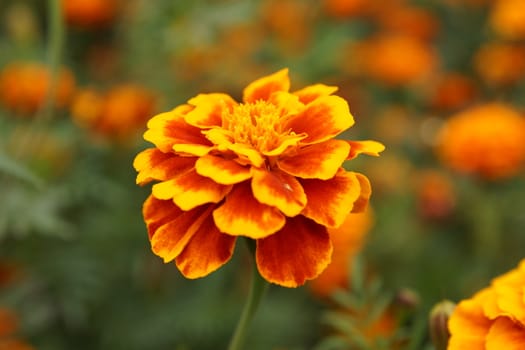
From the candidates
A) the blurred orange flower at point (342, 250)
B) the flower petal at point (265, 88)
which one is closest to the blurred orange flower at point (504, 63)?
the blurred orange flower at point (342, 250)

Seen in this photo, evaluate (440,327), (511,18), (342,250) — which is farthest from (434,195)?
(440,327)

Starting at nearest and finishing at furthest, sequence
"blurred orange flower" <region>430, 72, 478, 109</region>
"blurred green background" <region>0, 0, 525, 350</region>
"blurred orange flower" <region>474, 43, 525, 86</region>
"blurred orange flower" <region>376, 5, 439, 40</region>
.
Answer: "blurred green background" <region>0, 0, 525, 350</region> < "blurred orange flower" <region>474, 43, 525, 86</region> < "blurred orange flower" <region>430, 72, 478, 109</region> < "blurred orange flower" <region>376, 5, 439, 40</region>

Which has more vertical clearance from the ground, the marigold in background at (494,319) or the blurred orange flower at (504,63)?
the marigold in background at (494,319)

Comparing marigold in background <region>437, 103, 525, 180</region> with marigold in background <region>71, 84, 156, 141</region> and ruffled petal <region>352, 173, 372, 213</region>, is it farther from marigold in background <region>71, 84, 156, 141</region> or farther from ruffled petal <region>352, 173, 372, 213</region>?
ruffled petal <region>352, 173, 372, 213</region>

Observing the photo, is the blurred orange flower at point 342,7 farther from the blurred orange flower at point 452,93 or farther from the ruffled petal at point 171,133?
the ruffled petal at point 171,133

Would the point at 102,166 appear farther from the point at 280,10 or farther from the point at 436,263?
the point at 280,10

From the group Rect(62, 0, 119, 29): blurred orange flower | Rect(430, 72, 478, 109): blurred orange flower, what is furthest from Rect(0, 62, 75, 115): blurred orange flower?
Rect(430, 72, 478, 109): blurred orange flower

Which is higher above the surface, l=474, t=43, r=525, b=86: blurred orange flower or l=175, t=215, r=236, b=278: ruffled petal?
l=175, t=215, r=236, b=278: ruffled petal

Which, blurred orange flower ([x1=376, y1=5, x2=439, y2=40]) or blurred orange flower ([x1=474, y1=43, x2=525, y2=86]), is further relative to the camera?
blurred orange flower ([x1=376, y1=5, x2=439, y2=40])
